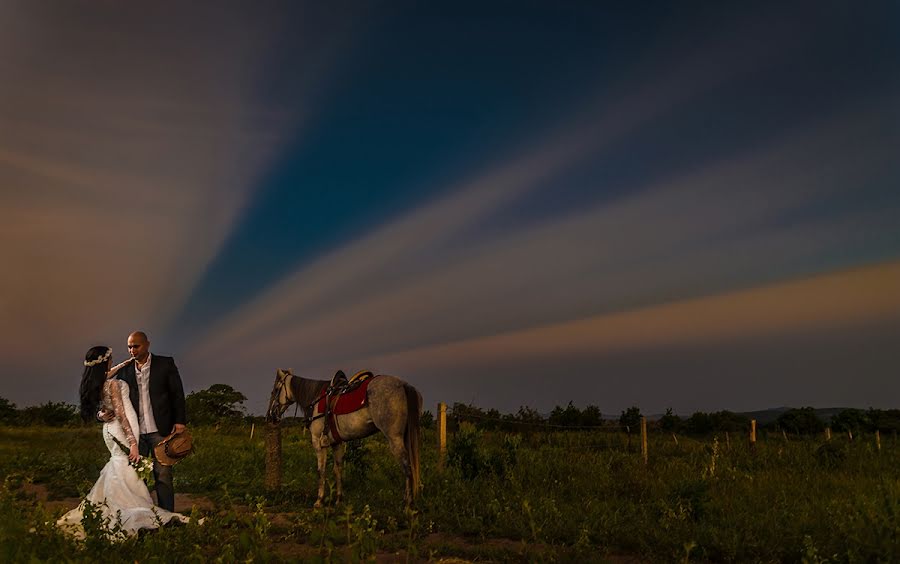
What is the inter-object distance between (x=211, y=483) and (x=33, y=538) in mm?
7580

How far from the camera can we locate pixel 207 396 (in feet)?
121

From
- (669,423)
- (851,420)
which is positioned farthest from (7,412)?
(851,420)

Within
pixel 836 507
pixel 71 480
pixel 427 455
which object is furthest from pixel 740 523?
pixel 71 480

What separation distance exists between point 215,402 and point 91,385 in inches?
1252

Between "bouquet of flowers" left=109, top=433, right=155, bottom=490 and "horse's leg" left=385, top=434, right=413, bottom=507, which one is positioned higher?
"bouquet of flowers" left=109, top=433, right=155, bottom=490

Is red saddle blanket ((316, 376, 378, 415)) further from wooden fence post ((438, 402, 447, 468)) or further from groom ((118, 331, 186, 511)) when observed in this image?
groom ((118, 331, 186, 511))

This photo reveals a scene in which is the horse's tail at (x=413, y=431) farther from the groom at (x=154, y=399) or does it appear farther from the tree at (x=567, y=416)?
the tree at (x=567, y=416)

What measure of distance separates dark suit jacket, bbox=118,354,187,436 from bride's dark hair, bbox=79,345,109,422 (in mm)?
252

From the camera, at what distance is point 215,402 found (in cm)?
3669

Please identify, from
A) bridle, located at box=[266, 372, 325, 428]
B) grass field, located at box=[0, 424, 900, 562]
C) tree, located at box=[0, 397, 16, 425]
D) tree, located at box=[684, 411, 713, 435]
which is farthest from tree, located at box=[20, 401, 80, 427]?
tree, located at box=[684, 411, 713, 435]

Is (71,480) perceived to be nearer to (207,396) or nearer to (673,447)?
(673,447)

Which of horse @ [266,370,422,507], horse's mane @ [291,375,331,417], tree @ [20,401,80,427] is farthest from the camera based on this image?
tree @ [20,401,80,427]

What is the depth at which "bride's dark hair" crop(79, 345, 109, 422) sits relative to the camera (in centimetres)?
705

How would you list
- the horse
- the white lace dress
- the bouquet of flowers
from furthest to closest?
the horse < the white lace dress < the bouquet of flowers
